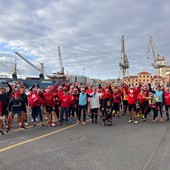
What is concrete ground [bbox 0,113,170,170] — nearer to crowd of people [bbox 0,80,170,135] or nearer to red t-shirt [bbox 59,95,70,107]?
crowd of people [bbox 0,80,170,135]

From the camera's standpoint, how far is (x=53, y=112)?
1219cm

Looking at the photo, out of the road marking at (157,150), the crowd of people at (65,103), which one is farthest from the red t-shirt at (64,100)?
the road marking at (157,150)

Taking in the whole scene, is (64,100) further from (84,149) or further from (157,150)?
(157,150)

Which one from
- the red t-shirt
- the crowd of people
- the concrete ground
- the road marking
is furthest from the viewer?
the red t-shirt

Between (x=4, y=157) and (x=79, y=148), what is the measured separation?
6.54 feet

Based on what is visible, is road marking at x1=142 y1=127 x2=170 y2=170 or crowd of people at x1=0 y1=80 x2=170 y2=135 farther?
crowd of people at x1=0 y1=80 x2=170 y2=135

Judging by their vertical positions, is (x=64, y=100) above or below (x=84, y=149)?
above

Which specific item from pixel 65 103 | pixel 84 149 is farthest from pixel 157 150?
pixel 65 103

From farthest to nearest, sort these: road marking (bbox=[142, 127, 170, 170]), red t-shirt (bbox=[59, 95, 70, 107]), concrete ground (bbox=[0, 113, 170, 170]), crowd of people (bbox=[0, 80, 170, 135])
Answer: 1. red t-shirt (bbox=[59, 95, 70, 107])
2. crowd of people (bbox=[0, 80, 170, 135])
3. road marking (bbox=[142, 127, 170, 170])
4. concrete ground (bbox=[0, 113, 170, 170])

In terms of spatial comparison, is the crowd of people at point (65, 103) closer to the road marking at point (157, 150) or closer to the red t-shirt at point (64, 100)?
the red t-shirt at point (64, 100)

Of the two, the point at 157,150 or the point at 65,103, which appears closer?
the point at 157,150

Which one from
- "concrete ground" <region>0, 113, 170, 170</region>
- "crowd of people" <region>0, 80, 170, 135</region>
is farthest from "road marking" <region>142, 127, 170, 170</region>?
"crowd of people" <region>0, 80, 170, 135</region>

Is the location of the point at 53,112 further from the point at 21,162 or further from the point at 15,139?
the point at 21,162

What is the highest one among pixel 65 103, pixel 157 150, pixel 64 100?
pixel 64 100
